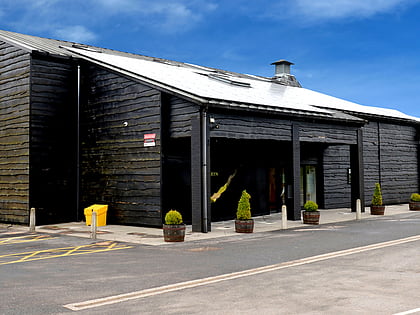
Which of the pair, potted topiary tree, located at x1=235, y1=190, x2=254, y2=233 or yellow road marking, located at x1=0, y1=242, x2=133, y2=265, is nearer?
yellow road marking, located at x1=0, y1=242, x2=133, y2=265

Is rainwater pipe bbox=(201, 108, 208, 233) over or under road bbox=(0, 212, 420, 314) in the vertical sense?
over

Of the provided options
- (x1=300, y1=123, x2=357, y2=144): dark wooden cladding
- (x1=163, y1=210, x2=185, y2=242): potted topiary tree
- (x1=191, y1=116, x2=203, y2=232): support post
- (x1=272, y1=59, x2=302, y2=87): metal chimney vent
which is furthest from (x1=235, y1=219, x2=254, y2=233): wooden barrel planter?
(x1=272, y1=59, x2=302, y2=87): metal chimney vent

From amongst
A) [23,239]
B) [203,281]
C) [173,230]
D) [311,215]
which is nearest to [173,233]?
[173,230]

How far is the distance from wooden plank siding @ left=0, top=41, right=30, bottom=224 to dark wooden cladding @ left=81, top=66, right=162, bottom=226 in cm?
244

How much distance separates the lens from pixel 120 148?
778 inches

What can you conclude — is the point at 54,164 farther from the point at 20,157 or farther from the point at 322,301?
the point at 322,301

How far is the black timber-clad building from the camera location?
17984 millimetres

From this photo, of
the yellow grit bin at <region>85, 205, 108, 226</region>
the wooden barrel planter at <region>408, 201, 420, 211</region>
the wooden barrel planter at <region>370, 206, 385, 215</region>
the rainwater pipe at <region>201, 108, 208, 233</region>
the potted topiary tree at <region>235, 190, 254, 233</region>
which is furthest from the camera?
the wooden barrel planter at <region>408, 201, 420, 211</region>

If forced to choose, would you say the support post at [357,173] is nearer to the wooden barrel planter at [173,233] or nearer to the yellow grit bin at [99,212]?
the yellow grit bin at [99,212]

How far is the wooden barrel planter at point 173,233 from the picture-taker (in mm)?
14383

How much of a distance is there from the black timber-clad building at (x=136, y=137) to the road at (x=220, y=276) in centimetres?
424

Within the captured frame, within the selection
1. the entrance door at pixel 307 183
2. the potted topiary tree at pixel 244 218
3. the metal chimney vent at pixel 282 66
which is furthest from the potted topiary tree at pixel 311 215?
the metal chimney vent at pixel 282 66

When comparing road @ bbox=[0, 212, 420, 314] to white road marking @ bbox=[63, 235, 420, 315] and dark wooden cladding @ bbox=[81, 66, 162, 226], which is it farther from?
dark wooden cladding @ bbox=[81, 66, 162, 226]

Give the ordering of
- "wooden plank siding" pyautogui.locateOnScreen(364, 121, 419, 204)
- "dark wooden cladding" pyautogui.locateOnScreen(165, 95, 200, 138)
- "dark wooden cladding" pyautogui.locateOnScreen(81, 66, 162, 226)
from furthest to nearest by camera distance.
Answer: "wooden plank siding" pyautogui.locateOnScreen(364, 121, 419, 204) < "dark wooden cladding" pyautogui.locateOnScreen(81, 66, 162, 226) < "dark wooden cladding" pyautogui.locateOnScreen(165, 95, 200, 138)
